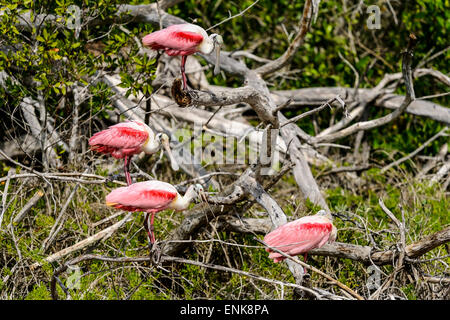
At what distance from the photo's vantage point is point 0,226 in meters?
5.34

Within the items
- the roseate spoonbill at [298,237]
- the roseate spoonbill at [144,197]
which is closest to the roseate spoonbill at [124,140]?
the roseate spoonbill at [144,197]

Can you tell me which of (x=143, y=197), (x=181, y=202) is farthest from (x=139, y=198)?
(x=181, y=202)

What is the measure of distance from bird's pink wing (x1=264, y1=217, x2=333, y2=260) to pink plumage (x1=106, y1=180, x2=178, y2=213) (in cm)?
67

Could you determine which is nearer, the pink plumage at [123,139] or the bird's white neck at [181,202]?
the bird's white neck at [181,202]

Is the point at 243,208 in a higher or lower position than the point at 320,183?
higher

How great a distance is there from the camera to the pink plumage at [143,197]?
4469 mm

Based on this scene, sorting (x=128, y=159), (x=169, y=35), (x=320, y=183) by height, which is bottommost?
(x=320, y=183)

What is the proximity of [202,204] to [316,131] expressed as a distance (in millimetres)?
3484

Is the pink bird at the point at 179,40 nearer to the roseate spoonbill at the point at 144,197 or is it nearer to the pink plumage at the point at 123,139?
the pink plumage at the point at 123,139

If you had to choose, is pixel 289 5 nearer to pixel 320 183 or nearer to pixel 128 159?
pixel 320 183

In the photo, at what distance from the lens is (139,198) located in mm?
4473

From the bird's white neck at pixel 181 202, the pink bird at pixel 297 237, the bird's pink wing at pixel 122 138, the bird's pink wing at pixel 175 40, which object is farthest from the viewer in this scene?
the bird's pink wing at pixel 175 40

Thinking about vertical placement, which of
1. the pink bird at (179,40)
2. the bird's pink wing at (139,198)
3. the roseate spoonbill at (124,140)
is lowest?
the bird's pink wing at (139,198)
